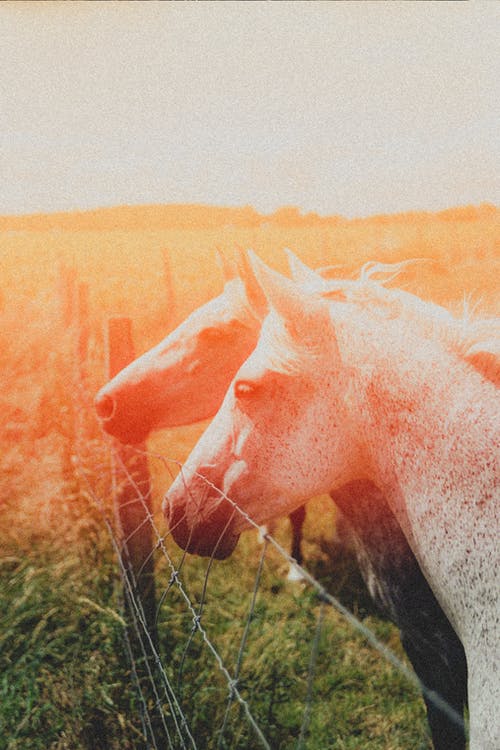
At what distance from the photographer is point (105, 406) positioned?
109 inches

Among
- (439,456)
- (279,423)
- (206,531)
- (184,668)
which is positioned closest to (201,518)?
(206,531)

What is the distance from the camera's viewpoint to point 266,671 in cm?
247

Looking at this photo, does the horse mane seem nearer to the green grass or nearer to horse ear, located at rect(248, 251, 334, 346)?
horse ear, located at rect(248, 251, 334, 346)

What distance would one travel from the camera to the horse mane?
5.24 feet

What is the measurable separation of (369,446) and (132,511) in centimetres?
111

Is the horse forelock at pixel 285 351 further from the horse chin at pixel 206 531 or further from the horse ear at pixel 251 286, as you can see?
the horse chin at pixel 206 531

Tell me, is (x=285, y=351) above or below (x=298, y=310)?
below

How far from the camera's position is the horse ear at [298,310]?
178 cm

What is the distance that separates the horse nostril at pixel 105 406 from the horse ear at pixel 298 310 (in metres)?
1.13

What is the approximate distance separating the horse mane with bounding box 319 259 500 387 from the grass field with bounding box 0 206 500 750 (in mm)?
690

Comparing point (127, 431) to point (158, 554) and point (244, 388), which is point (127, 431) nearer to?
point (158, 554)

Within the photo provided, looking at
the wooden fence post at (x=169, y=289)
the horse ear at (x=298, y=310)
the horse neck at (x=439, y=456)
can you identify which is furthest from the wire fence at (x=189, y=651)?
the wooden fence post at (x=169, y=289)

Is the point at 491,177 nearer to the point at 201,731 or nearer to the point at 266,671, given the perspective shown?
the point at 266,671

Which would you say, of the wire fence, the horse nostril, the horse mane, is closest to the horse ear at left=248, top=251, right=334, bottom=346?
the horse mane
